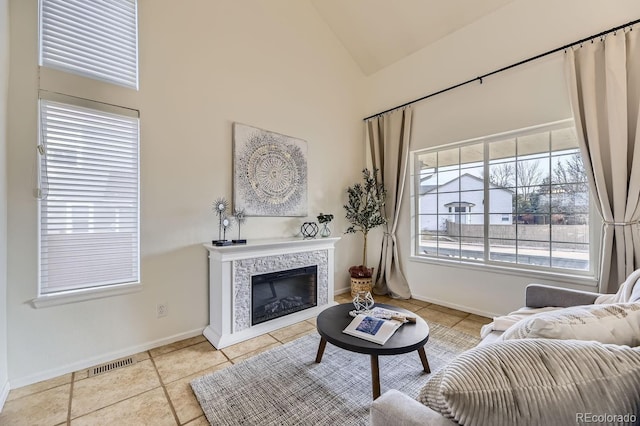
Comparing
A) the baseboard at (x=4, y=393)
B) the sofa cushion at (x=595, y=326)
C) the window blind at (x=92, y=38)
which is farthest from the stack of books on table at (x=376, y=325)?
the window blind at (x=92, y=38)

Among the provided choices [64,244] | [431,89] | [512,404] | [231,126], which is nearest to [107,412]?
[64,244]

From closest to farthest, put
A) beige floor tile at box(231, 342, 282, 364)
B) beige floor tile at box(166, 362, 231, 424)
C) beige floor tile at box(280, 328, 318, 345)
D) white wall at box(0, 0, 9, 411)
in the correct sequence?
beige floor tile at box(166, 362, 231, 424) → white wall at box(0, 0, 9, 411) → beige floor tile at box(231, 342, 282, 364) → beige floor tile at box(280, 328, 318, 345)

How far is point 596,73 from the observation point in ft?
7.82

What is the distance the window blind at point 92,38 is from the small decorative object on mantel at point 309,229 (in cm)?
228

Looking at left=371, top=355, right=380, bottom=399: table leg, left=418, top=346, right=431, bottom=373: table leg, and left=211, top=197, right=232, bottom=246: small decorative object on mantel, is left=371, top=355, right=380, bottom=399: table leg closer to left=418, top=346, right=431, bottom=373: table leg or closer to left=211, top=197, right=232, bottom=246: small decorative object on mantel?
left=418, top=346, right=431, bottom=373: table leg

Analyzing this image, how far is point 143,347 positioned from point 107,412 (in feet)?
2.45

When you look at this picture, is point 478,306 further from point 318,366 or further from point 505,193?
point 318,366

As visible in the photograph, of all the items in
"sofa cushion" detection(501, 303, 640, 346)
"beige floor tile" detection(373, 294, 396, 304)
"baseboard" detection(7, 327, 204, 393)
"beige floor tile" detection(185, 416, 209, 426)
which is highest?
"sofa cushion" detection(501, 303, 640, 346)

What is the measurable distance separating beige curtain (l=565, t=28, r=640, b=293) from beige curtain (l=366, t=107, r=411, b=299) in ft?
5.91

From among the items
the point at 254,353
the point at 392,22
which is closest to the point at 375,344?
the point at 254,353

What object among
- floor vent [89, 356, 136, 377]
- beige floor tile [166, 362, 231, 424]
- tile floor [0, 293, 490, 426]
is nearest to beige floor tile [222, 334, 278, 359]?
tile floor [0, 293, 490, 426]

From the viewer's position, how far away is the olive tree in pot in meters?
3.81

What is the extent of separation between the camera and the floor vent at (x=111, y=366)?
205cm

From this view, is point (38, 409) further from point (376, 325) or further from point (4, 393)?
point (376, 325)
